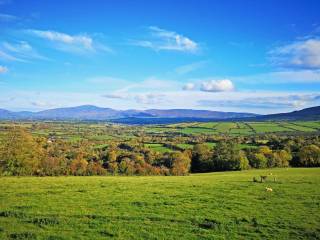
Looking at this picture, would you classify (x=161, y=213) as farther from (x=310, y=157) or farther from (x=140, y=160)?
(x=140, y=160)

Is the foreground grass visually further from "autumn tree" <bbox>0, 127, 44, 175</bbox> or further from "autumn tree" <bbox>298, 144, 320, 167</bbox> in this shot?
"autumn tree" <bbox>298, 144, 320, 167</bbox>

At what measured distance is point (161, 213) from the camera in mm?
20000

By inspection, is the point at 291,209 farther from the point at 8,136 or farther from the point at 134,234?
the point at 8,136

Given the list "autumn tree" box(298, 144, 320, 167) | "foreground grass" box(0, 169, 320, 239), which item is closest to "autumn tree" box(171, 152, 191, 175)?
"autumn tree" box(298, 144, 320, 167)

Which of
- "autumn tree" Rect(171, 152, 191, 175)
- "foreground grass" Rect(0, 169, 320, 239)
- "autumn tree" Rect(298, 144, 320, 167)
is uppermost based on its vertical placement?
"foreground grass" Rect(0, 169, 320, 239)

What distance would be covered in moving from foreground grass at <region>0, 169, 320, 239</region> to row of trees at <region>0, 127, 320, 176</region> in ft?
90.1

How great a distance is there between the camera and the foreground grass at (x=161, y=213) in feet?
53.9

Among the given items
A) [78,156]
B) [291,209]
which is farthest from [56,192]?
[78,156]

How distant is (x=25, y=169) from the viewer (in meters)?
55.1

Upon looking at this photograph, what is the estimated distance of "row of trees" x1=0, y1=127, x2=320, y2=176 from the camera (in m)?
54.4

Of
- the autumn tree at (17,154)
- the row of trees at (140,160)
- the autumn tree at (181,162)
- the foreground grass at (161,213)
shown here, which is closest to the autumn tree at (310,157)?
the row of trees at (140,160)

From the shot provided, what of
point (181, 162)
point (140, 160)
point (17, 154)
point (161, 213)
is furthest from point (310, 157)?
point (161, 213)

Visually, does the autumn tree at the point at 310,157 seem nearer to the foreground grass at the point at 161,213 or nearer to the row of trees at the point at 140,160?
the row of trees at the point at 140,160

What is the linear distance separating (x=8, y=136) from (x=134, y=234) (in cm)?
4636
